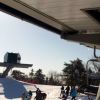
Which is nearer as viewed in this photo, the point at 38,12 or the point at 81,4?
the point at 81,4

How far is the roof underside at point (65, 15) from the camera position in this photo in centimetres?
554

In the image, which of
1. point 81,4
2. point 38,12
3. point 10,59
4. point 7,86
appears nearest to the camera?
point 81,4

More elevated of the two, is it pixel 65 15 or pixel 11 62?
pixel 11 62

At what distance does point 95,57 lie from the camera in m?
8.07

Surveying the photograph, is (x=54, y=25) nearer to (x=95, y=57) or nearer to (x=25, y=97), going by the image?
(x=95, y=57)

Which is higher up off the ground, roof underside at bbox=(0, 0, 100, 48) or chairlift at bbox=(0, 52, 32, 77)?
chairlift at bbox=(0, 52, 32, 77)

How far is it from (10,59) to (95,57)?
307 feet

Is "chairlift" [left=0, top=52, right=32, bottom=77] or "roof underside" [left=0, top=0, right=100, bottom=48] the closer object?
"roof underside" [left=0, top=0, right=100, bottom=48]

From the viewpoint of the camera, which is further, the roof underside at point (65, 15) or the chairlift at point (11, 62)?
the chairlift at point (11, 62)

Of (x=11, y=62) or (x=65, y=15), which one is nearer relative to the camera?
(x=65, y=15)

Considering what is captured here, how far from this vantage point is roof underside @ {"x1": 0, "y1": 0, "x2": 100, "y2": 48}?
554 centimetres

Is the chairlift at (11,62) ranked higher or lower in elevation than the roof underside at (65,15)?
higher

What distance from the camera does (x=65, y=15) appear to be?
6281mm

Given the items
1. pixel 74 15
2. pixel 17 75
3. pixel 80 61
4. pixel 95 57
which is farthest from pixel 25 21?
pixel 17 75
